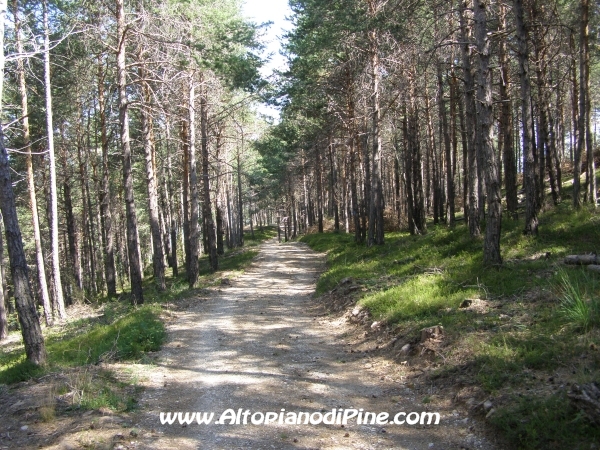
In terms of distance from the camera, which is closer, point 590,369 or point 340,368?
point 590,369

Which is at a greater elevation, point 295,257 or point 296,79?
point 296,79

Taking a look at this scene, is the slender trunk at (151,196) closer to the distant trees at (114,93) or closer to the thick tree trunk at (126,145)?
the distant trees at (114,93)

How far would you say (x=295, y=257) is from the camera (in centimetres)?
2666

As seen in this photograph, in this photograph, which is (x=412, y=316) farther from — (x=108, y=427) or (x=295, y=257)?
(x=295, y=257)

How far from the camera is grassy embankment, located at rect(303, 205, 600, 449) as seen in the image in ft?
14.2

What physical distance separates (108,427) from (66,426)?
1.54ft

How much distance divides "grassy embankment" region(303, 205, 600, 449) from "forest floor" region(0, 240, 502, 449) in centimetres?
47

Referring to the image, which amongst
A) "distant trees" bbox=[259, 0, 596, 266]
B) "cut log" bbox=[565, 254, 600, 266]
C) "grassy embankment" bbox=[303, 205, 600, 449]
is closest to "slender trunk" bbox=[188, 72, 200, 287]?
"distant trees" bbox=[259, 0, 596, 266]

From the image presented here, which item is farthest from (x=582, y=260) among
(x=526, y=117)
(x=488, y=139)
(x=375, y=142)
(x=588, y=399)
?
(x=375, y=142)

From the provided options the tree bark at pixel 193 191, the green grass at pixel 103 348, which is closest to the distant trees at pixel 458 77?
the tree bark at pixel 193 191

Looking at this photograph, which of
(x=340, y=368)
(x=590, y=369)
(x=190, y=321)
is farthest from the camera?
(x=190, y=321)

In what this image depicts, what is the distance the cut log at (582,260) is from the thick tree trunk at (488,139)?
129 cm

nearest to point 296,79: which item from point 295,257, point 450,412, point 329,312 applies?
point 295,257

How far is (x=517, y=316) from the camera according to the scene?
6.72 metres
